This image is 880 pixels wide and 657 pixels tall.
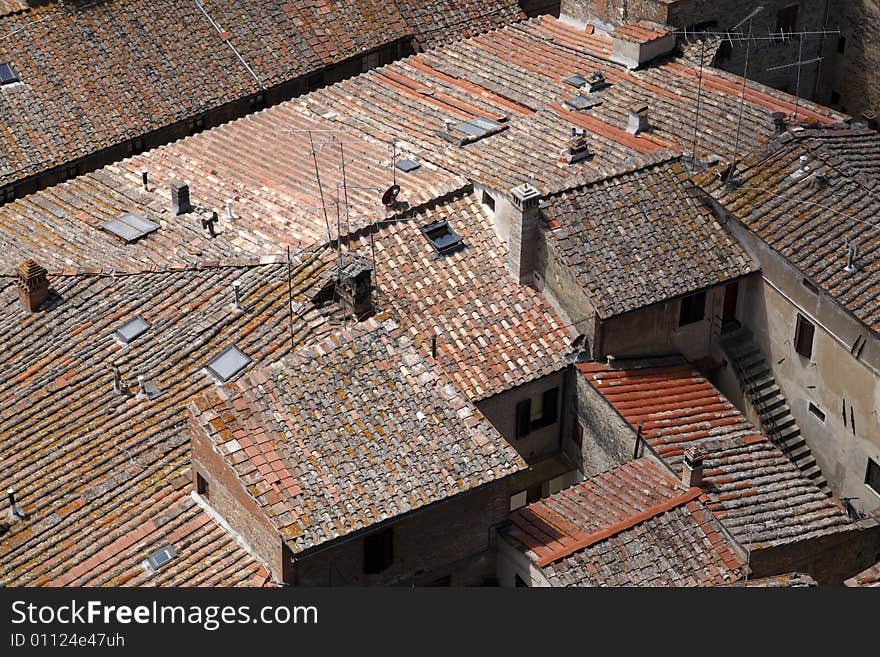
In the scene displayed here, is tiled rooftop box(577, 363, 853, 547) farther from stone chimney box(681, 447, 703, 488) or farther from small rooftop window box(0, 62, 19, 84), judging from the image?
small rooftop window box(0, 62, 19, 84)

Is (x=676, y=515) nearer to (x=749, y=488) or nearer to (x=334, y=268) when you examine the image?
Answer: (x=749, y=488)

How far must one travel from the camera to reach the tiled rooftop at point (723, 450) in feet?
133

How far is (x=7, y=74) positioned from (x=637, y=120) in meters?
17.6

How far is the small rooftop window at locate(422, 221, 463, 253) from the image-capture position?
145 feet

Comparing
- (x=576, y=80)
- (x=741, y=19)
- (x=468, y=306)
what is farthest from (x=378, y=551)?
(x=741, y=19)

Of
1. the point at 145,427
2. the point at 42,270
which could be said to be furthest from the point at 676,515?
the point at 42,270

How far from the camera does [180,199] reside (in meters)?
45.6

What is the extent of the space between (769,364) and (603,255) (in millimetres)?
5285

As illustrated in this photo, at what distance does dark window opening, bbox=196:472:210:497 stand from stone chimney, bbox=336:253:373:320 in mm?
5491

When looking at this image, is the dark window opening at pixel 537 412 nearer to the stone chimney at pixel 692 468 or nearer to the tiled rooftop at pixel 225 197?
the stone chimney at pixel 692 468

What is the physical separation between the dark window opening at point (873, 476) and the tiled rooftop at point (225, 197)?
12071 millimetres

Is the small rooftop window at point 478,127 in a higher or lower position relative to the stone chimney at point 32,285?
higher

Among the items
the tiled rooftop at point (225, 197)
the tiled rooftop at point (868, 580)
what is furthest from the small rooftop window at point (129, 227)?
the tiled rooftop at point (868, 580)

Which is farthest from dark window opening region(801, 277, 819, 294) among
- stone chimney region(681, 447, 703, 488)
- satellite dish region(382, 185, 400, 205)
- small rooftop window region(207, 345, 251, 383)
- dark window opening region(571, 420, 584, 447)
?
small rooftop window region(207, 345, 251, 383)
